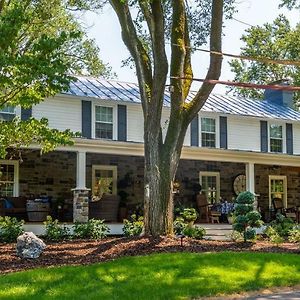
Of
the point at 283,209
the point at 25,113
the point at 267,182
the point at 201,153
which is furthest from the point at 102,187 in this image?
the point at 283,209

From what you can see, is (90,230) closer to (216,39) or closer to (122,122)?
(122,122)

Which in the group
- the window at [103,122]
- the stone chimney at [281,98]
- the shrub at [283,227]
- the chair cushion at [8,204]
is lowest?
the shrub at [283,227]

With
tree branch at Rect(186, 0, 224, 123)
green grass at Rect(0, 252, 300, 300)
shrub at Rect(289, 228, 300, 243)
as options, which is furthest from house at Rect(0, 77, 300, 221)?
green grass at Rect(0, 252, 300, 300)

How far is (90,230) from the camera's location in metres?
16.2

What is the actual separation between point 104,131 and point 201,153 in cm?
354

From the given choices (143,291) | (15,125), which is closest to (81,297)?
(143,291)

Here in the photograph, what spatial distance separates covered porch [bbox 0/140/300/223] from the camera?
1797 cm

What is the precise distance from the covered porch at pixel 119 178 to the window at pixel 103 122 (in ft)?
2.50

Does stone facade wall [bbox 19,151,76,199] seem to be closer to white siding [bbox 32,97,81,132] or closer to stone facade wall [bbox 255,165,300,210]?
white siding [bbox 32,97,81,132]

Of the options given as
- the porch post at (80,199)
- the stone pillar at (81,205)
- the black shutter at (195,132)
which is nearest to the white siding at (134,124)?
the black shutter at (195,132)

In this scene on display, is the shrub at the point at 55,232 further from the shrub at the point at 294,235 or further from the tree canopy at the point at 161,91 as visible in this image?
the shrub at the point at 294,235

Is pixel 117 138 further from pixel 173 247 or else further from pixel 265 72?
pixel 265 72

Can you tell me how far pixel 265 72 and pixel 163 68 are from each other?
2680 cm

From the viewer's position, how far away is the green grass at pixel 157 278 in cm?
748
